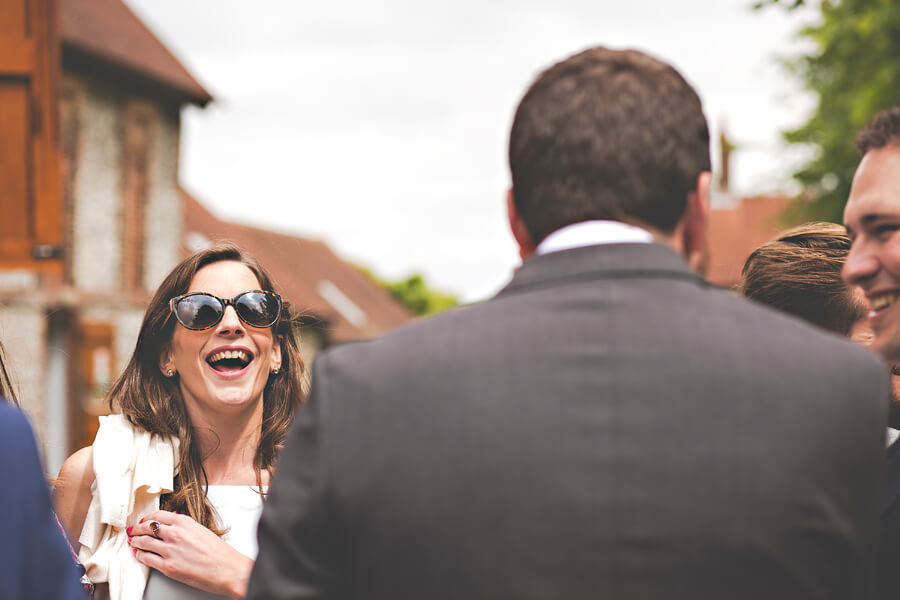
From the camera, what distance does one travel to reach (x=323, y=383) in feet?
→ 5.50

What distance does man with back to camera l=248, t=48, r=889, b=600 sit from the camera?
155 cm

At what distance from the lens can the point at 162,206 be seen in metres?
21.9

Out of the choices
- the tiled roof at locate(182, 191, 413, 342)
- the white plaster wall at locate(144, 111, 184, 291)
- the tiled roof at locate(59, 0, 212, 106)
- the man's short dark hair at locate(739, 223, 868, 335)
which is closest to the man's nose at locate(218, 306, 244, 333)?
the man's short dark hair at locate(739, 223, 868, 335)

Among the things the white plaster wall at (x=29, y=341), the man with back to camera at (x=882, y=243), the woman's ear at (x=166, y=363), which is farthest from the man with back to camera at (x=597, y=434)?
the white plaster wall at (x=29, y=341)

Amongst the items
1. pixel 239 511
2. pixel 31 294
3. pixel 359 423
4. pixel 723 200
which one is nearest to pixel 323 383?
pixel 359 423

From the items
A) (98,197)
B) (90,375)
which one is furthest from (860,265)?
(98,197)

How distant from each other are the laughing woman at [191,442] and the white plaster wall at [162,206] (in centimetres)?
1849

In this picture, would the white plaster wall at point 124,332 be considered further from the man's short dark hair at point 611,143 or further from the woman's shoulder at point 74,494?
the man's short dark hair at point 611,143

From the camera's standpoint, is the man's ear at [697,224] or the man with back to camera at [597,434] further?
the man's ear at [697,224]

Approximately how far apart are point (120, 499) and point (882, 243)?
2168 millimetres

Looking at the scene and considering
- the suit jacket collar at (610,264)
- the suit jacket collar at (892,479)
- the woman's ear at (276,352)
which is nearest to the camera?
the suit jacket collar at (610,264)

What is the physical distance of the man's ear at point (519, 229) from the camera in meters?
1.80

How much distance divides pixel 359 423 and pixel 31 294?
56.5 ft

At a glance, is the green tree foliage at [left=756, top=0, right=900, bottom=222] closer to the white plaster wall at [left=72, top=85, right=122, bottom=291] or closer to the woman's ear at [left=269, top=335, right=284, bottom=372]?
the woman's ear at [left=269, top=335, right=284, bottom=372]
